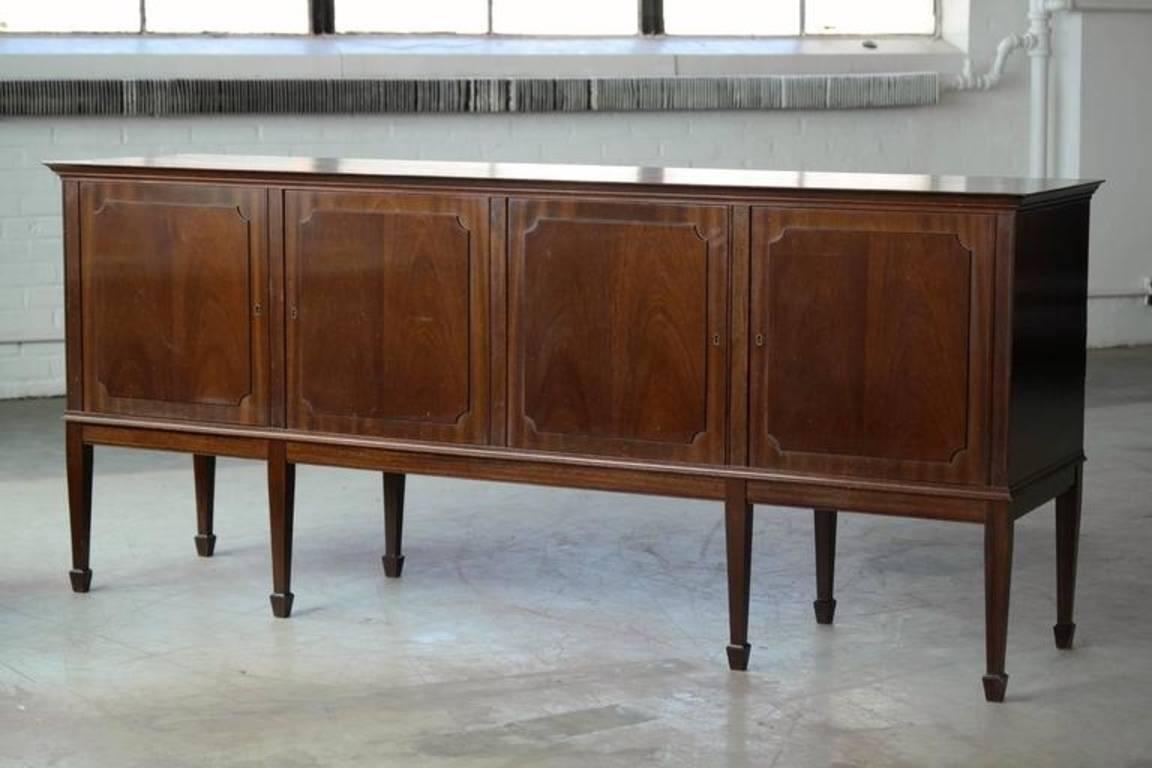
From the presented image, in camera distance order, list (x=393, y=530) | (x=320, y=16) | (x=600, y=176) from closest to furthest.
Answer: (x=600, y=176), (x=393, y=530), (x=320, y=16)

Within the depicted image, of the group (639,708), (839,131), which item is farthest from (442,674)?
(839,131)

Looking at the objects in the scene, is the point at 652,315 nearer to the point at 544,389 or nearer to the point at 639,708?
the point at 544,389

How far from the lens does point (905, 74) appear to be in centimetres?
880

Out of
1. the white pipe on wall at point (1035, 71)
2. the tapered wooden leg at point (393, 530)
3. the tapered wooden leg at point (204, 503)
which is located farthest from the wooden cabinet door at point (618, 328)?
the white pipe on wall at point (1035, 71)

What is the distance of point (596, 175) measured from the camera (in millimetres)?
4426

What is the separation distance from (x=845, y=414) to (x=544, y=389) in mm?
656

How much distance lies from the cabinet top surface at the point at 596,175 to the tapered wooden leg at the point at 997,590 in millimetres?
627

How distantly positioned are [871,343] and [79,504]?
198 cm

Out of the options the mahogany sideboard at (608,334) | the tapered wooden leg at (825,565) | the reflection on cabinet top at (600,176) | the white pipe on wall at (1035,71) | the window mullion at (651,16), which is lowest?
the tapered wooden leg at (825,565)

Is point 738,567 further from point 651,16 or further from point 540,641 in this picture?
point 651,16

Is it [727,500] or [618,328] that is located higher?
[618,328]

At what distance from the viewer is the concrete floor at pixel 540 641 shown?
3.80m

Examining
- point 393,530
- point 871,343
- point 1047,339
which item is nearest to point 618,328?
point 871,343

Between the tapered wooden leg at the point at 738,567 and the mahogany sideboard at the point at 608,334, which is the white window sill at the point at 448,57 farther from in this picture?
the tapered wooden leg at the point at 738,567
